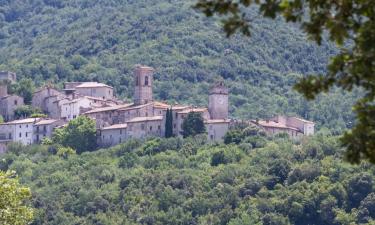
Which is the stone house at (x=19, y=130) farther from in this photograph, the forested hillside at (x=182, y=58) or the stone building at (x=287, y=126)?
the forested hillside at (x=182, y=58)

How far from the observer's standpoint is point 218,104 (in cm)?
9688

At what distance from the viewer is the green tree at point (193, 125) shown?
9219cm

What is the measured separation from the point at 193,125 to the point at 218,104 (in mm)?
4170

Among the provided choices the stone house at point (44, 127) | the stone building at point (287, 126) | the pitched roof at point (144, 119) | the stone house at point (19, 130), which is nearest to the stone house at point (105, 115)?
the pitched roof at point (144, 119)

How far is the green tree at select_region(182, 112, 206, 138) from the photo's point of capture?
9219cm

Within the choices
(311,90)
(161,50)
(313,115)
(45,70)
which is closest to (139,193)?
(313,115)

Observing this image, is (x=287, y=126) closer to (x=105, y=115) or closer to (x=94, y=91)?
(x=105, y=115)

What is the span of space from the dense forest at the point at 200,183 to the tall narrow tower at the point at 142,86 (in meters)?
5.24

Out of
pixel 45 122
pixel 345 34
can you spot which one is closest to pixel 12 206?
pixel 345 34

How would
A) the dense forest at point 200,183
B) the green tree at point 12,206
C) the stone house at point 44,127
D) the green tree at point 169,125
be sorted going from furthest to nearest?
the stone house at point 44,127
the green tree at point 169,125
the dense forest at point 200,183
the green tree at point 12,206

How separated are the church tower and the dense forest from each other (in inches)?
83.6

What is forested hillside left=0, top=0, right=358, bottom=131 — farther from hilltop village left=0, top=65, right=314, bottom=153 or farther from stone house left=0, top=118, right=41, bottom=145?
stone house left=0, top=118, right=41, bottom=145

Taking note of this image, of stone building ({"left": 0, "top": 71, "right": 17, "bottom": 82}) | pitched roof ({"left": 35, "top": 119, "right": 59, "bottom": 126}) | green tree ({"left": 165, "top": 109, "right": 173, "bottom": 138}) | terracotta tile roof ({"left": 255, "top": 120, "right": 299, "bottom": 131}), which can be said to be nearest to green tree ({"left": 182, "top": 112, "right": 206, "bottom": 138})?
green tree ({"left": 165, "top": 109, "right": 173, "bottom": 138})

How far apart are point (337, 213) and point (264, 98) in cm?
5681
